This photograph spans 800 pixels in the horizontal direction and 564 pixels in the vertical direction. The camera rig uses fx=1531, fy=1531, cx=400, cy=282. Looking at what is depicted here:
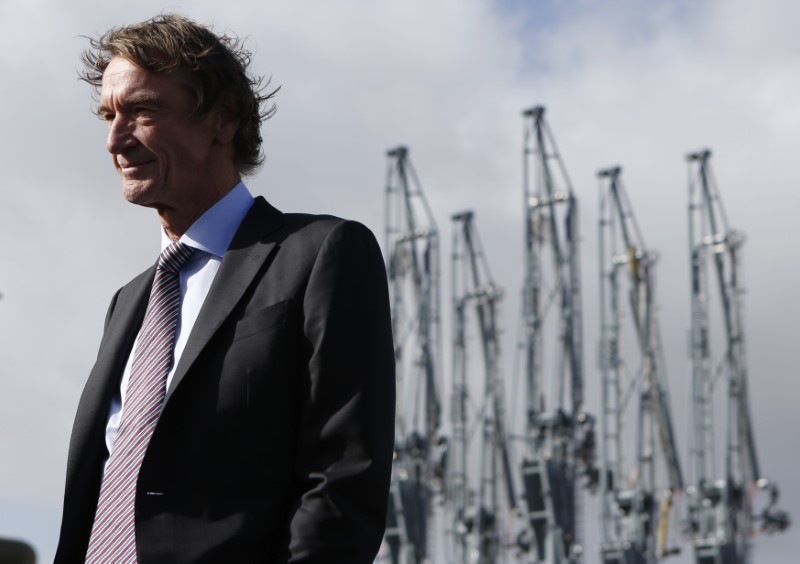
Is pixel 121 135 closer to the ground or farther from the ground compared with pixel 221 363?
farther from the ground

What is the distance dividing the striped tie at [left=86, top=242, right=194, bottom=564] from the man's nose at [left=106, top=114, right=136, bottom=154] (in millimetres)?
309

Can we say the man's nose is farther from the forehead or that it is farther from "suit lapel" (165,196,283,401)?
"suit lapel" (165,196,283,401)

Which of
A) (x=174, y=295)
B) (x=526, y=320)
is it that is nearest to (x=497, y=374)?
(x=526, y=320)

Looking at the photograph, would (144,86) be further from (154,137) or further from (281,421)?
(281,421)

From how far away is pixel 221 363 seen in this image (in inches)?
151

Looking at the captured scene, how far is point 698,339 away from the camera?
55.3 m

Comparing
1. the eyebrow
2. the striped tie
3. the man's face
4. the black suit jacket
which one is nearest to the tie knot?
the striped tie

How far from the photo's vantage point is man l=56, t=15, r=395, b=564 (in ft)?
12.1

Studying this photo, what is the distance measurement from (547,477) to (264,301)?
5101 cm

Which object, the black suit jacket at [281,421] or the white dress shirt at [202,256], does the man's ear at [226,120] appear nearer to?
the white dress shirt at [202,256]

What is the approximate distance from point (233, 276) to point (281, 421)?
0.45 m

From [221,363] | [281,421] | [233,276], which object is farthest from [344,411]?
[233,276]

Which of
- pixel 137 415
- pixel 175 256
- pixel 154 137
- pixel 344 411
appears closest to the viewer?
pixel 344 411

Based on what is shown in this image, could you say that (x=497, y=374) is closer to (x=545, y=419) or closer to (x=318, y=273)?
(x=545, y=419)
